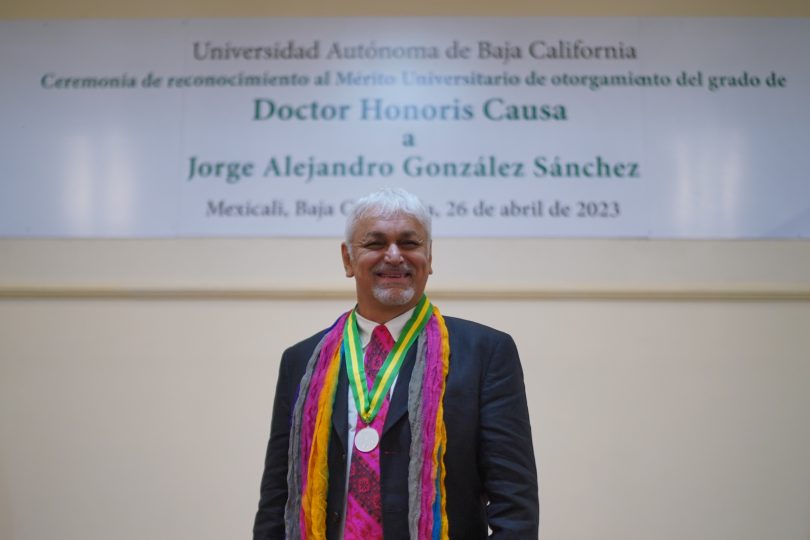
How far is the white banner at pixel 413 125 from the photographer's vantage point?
3.19 m

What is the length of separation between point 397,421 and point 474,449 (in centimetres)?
17

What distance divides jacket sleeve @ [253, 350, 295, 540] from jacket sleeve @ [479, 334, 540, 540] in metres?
0.46

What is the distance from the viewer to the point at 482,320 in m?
3.11

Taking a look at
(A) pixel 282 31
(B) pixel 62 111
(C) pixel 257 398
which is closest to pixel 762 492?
(C) pixel 257 398

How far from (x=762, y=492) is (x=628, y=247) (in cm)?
105

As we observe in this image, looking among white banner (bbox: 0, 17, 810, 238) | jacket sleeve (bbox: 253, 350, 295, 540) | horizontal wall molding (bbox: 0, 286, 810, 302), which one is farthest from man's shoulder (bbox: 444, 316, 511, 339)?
white banner (bbox: 0, 17, 810, 238)

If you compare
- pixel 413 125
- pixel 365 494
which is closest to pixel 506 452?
pixel 365 494

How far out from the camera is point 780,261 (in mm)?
3137

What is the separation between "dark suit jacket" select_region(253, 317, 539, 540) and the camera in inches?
62.1

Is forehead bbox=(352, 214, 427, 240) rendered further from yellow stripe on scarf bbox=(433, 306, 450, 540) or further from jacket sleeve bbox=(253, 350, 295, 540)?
jacket sleeve bbox=(253, 350, 295, 540)

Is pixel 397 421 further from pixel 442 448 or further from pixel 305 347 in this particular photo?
pixel 305 347

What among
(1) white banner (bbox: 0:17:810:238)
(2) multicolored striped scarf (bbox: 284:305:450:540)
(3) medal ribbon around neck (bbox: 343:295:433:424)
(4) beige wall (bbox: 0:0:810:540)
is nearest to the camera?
(2) multicolored striped scarf (bbox: 284:305:450:540)

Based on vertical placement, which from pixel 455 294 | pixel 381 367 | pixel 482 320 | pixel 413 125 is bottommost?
pixel 381 367

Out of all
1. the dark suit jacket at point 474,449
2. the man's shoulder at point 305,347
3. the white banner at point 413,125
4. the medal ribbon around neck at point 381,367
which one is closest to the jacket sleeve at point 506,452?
the dark suit jacket at point 474,449
